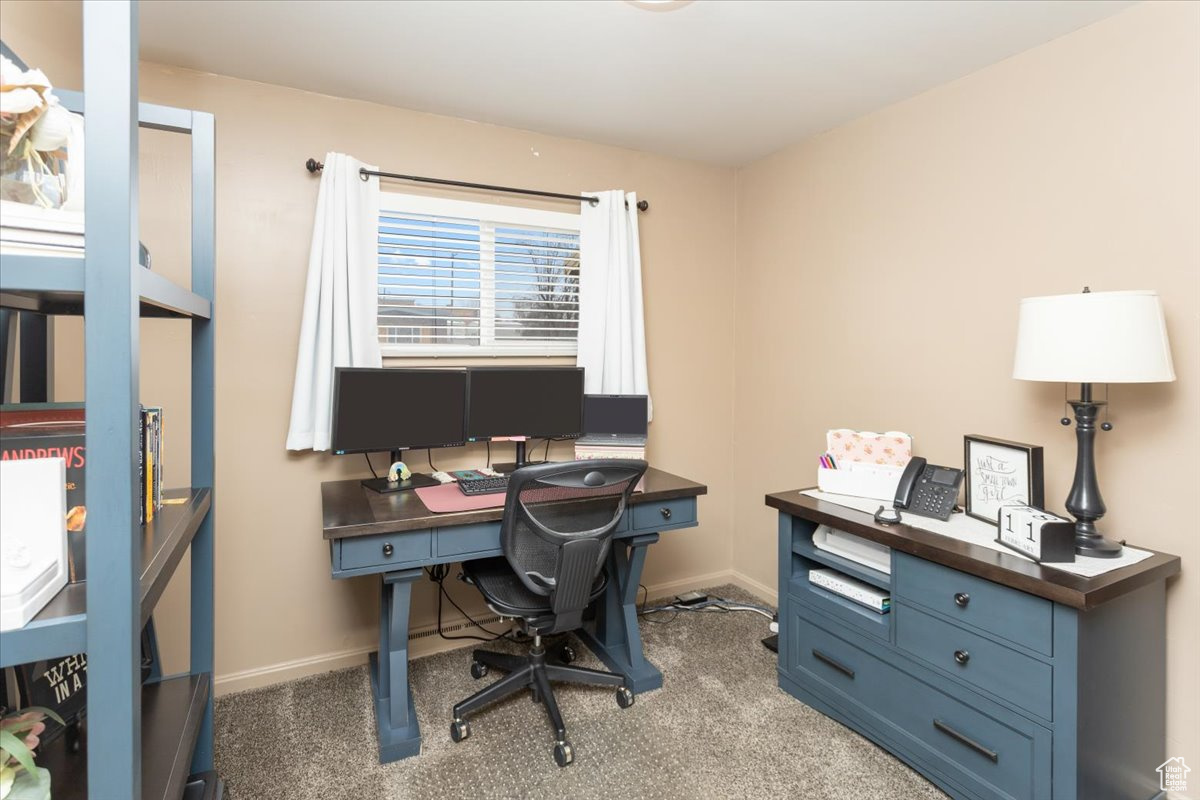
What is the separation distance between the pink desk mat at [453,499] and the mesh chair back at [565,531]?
0.51 feet

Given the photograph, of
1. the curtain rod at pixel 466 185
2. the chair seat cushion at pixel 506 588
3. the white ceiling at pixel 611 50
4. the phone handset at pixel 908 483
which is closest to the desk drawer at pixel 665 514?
the chair seat cushion at pixel 506 588

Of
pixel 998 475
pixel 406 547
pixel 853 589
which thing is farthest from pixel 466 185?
pixel 998 475

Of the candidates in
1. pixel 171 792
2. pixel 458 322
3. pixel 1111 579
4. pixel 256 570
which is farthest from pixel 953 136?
pixel 256 570

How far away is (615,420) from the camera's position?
290 cm

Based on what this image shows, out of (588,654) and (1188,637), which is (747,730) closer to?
(588,654)

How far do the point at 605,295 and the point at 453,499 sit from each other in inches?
52.6

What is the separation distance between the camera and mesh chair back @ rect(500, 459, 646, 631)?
6.52 ft

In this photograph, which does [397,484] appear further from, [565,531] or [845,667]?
[845,667]

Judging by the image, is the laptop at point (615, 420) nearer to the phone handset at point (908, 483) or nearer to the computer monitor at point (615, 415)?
the computer monitor at point (615, 415)

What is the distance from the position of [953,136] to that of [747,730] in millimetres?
2432

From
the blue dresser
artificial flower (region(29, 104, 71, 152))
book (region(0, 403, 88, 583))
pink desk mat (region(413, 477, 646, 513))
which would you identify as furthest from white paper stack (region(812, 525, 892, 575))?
artificial flower (region(29, 104, 71, 152))

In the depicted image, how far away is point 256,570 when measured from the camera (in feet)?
8.19

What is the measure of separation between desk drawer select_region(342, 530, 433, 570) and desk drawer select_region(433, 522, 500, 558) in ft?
0.12

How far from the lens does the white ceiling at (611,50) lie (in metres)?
1.91
